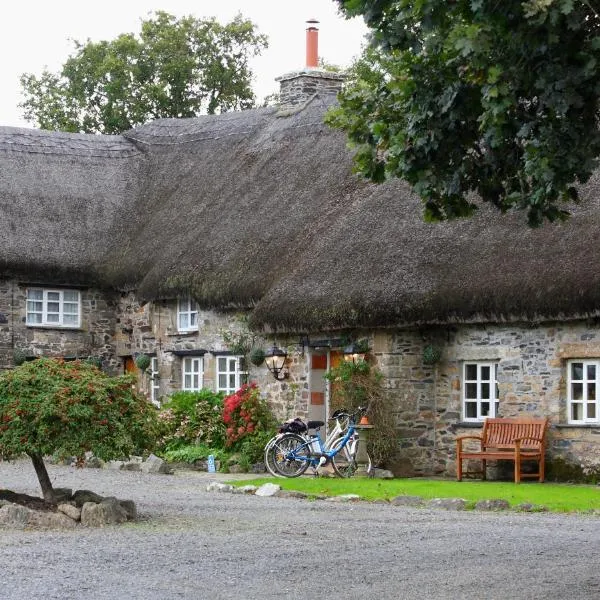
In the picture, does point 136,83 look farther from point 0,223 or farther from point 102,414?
point 102,414

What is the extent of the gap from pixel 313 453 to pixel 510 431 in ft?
9.56

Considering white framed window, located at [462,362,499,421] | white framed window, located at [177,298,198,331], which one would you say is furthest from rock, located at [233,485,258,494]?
white framed window, located at [177,298,198,331]

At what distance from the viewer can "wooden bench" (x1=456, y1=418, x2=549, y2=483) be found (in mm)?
19797

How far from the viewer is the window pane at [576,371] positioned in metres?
20.0

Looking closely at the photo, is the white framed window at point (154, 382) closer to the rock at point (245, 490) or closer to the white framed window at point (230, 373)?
the white framed window at point (230, 373)

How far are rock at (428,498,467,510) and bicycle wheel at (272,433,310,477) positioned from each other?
4.24 m

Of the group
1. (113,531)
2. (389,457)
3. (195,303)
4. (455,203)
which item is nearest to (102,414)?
(113,531)

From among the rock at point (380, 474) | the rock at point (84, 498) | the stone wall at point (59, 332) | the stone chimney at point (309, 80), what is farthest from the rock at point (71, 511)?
the stone chimney at point (309, 80)

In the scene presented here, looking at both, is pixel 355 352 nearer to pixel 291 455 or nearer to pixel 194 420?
pixel 291 455

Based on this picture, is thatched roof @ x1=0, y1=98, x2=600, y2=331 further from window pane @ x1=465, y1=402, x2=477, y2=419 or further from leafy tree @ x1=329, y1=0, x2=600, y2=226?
leafy tree @ x1=329, y1=0, x2=600, y2=226

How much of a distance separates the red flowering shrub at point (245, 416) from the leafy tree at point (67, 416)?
8.56 metres

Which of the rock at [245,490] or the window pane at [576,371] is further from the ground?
the window pane at [576,371]

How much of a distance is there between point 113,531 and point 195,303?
1345cm

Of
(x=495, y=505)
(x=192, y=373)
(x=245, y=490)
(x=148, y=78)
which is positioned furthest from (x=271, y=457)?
(x=148, y=78)
